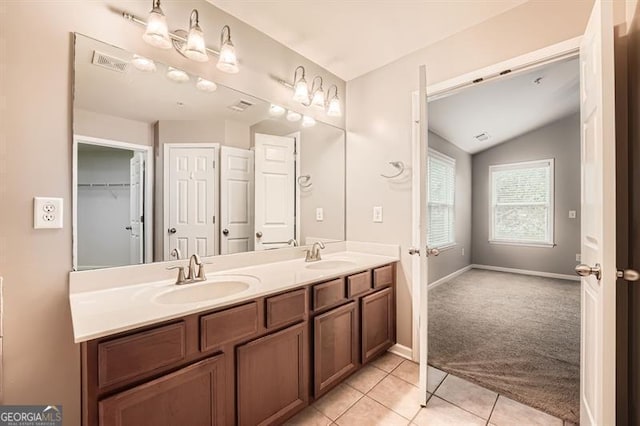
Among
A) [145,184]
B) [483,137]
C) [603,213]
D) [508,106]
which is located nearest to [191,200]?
[145,184]

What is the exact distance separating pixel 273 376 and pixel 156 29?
181 cm

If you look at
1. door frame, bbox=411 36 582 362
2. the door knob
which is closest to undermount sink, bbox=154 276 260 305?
door frame, bbox=411 36 582 362

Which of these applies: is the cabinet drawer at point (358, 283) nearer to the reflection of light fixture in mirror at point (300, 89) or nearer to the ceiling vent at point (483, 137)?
the reflection of light fixture in mirror at point (300, 89)

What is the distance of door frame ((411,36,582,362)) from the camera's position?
1.55 metres

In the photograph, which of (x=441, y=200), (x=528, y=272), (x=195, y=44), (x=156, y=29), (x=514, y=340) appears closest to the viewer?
(x=156, y=29)

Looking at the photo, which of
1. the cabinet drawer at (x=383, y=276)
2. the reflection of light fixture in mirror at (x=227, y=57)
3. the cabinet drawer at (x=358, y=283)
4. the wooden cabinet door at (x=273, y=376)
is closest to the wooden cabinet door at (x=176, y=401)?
the wooden cabinet door at (x=273, y=376)

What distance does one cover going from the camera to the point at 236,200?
1.87 metres

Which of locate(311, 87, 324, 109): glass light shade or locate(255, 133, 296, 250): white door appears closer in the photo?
locate(255, 133, 296, 250): white door

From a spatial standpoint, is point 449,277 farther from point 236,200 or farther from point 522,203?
point 236,200

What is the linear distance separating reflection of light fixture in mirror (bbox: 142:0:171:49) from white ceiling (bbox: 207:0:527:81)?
458 millimetres

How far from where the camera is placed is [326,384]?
5.42 feet

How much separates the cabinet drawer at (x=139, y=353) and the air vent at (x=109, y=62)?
1.28 m

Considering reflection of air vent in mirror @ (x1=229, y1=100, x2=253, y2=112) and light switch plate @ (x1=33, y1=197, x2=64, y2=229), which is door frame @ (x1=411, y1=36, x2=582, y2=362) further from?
light switch plate @ (x1=33, y1=197, x2=64, y2=229)

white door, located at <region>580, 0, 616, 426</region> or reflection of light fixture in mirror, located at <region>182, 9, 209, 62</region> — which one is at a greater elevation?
reflection of light fixture in mirror, located at <region>182, 9, 209, 62</region>
